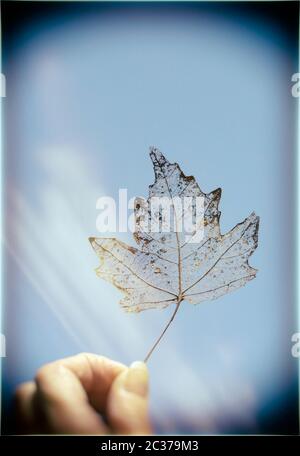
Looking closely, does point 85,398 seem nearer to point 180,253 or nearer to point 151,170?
point 180,253

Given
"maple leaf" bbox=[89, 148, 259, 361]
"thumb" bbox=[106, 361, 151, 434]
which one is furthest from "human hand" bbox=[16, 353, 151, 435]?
"maple leaf" bbox=[89, 148, 259, 361]

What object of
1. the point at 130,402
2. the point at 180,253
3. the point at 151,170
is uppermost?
the point at 151,170

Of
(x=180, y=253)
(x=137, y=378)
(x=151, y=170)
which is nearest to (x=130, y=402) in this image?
(x=137, y=378)

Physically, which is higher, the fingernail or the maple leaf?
the maple leaf

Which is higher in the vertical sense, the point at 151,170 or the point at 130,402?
the point at 151,170

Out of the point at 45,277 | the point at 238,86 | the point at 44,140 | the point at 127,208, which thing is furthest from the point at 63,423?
the point at 238,86

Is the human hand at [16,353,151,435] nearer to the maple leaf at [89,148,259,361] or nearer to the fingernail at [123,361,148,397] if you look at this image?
the fingernail at [123,361,148,397]

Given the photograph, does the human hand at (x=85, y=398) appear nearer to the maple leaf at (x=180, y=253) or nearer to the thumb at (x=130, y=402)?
the thumb at (x=130, y=402)
